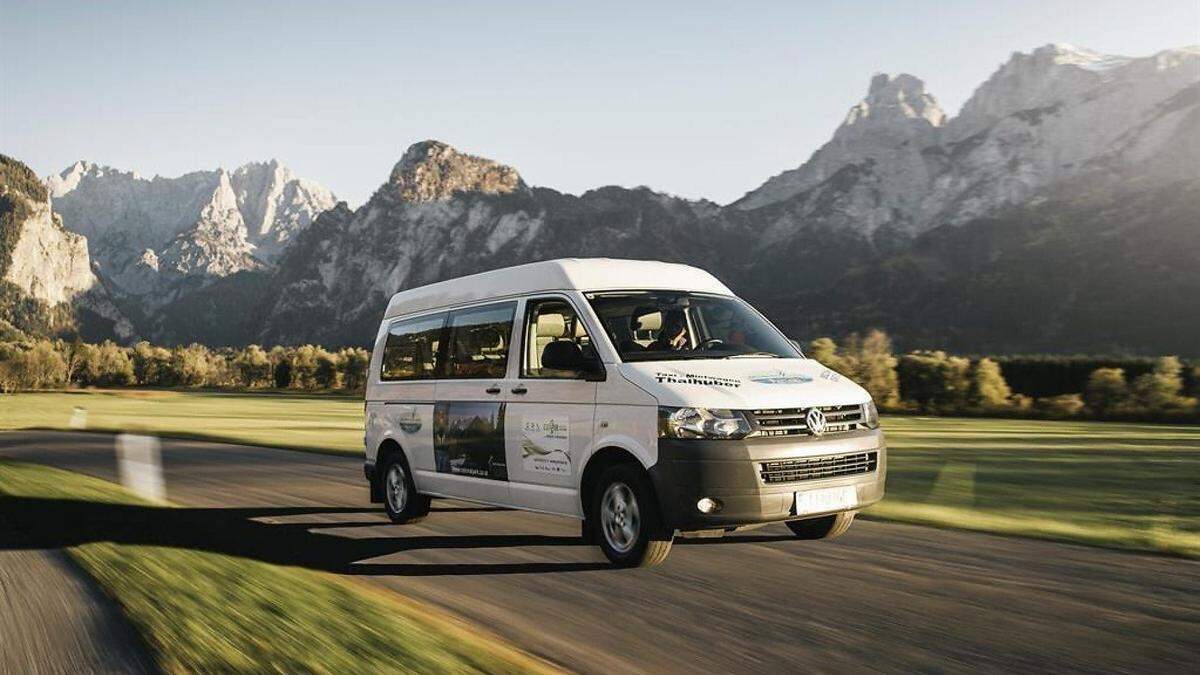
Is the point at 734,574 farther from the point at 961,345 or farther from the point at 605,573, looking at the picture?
the point at 961,345

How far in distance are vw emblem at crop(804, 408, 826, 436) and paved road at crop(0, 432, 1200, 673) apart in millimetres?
1084

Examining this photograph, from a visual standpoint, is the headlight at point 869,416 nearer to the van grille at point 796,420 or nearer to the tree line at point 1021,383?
the van grille at point 796,420

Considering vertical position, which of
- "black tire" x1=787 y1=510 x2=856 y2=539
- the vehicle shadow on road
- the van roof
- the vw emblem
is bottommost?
the vehicle shadow on road

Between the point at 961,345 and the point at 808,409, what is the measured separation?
469ft

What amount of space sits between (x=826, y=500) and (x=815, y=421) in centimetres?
61

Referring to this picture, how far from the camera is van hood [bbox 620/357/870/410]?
21.4 ft

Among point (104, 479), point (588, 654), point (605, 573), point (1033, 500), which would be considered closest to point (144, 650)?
point (588, 654)

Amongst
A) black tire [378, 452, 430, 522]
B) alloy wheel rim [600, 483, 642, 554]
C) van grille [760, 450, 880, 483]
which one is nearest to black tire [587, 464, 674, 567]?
alloy wheel rim [600, 483, 642, 554]

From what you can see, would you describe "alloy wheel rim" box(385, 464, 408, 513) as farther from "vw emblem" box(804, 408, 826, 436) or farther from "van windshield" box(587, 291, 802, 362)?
"vw emblem" box(804, 408, 826, 436)

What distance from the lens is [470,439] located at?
862 cm

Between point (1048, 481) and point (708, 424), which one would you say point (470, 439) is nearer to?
point (708, 424)

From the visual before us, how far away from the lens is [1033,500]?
12.0 metres

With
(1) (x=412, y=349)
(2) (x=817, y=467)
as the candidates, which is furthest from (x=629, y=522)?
(1) (x=412, y=349)

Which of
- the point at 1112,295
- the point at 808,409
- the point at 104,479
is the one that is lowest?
the point at 104,479
